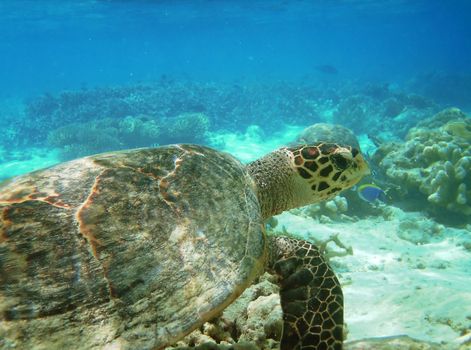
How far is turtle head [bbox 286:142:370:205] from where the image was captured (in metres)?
3.44

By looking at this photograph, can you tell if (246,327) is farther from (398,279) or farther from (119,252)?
(398,279)

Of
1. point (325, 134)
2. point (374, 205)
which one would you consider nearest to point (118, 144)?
point (325, 134)

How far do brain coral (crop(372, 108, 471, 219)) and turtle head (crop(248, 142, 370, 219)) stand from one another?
552cm

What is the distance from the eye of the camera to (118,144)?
17250 millimetres

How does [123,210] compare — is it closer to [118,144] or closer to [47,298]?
[47,298]

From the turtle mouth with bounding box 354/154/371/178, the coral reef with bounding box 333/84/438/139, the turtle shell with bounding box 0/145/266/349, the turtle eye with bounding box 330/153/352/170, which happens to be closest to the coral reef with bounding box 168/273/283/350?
the turtle shell with bounding box 0/145/266/349

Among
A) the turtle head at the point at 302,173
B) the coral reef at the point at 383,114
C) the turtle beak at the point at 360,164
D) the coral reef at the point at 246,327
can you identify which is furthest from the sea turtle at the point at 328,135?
the coral reef at the point at 246,327

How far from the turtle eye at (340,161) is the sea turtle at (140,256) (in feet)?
3.31

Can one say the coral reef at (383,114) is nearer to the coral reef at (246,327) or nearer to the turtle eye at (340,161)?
the turtle eye at (340,161)

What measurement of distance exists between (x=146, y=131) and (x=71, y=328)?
1671 cm

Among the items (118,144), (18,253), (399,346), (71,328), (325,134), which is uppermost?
(18,253)

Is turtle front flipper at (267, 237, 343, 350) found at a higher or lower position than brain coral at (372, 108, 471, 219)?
higher

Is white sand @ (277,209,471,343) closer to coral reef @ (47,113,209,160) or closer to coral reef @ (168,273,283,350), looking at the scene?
coral reef @ (168,273,283,350)

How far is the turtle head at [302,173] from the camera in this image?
3424 mm
